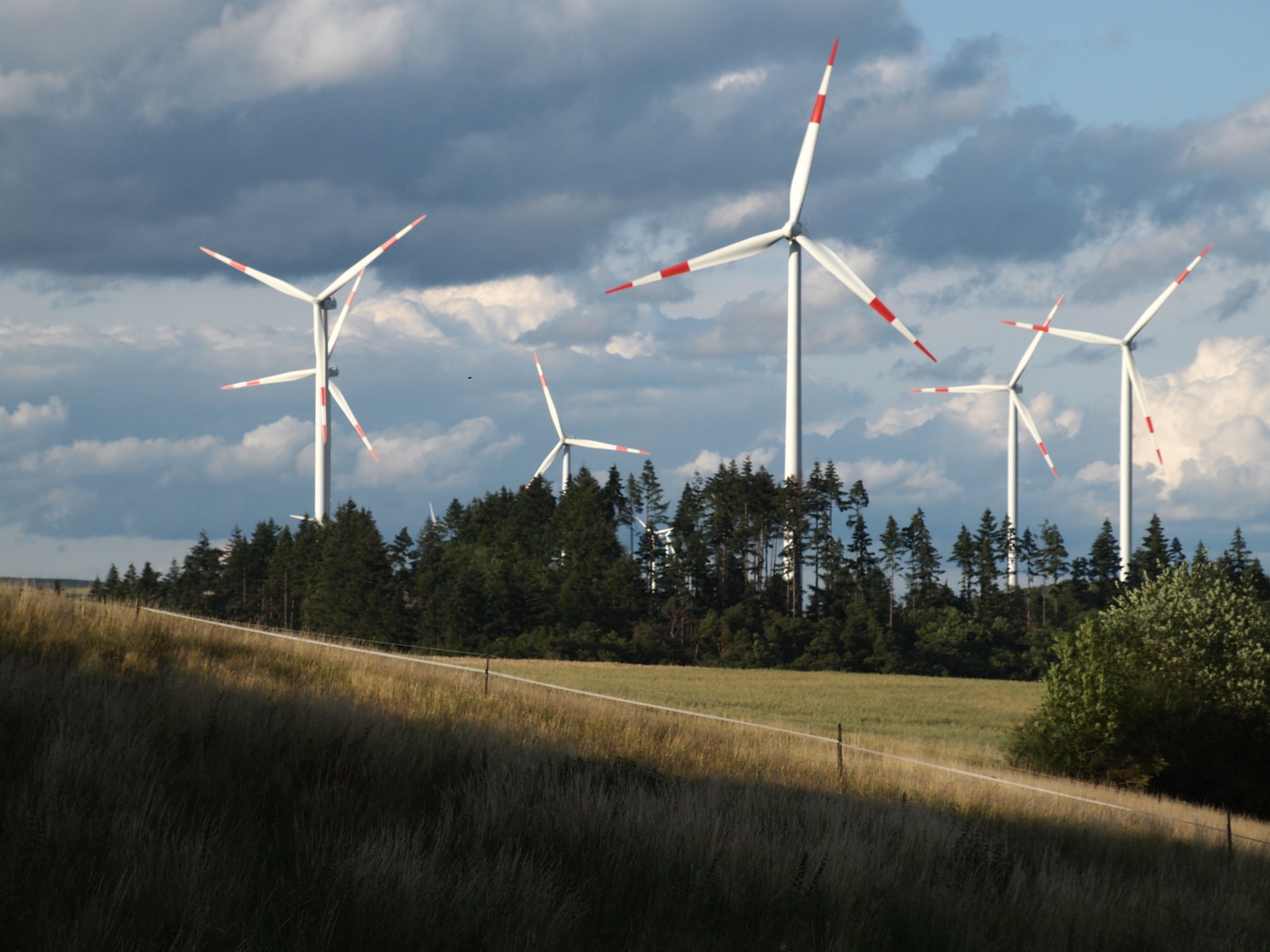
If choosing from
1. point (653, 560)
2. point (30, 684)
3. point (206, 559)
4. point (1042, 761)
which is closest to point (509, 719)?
point (30, 684)

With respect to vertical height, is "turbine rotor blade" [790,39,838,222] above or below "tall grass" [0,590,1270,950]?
above

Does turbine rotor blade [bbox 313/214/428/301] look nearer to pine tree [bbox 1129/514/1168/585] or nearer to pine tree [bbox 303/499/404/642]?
pine tree [bbox 303/499/404/642]

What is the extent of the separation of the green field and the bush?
128 inches

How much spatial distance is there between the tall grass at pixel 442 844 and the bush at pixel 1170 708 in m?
22.5

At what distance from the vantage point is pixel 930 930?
9.28 m

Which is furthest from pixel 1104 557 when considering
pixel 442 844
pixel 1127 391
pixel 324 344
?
pixel 442 844

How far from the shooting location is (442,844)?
8.73 m

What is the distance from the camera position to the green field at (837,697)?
46.9 meters

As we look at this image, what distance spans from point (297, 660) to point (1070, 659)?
3070 centimetres

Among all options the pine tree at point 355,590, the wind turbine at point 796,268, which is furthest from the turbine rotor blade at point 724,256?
the pine tree at point 355,590

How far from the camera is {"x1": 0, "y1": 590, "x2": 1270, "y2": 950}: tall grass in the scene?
730 centimetres

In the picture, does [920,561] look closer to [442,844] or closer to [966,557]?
[966,557]

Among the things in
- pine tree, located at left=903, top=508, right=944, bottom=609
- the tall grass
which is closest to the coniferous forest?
pine tree, located at left=903, top=508, right=944, bottom=609

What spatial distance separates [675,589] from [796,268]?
5083 centimetres
